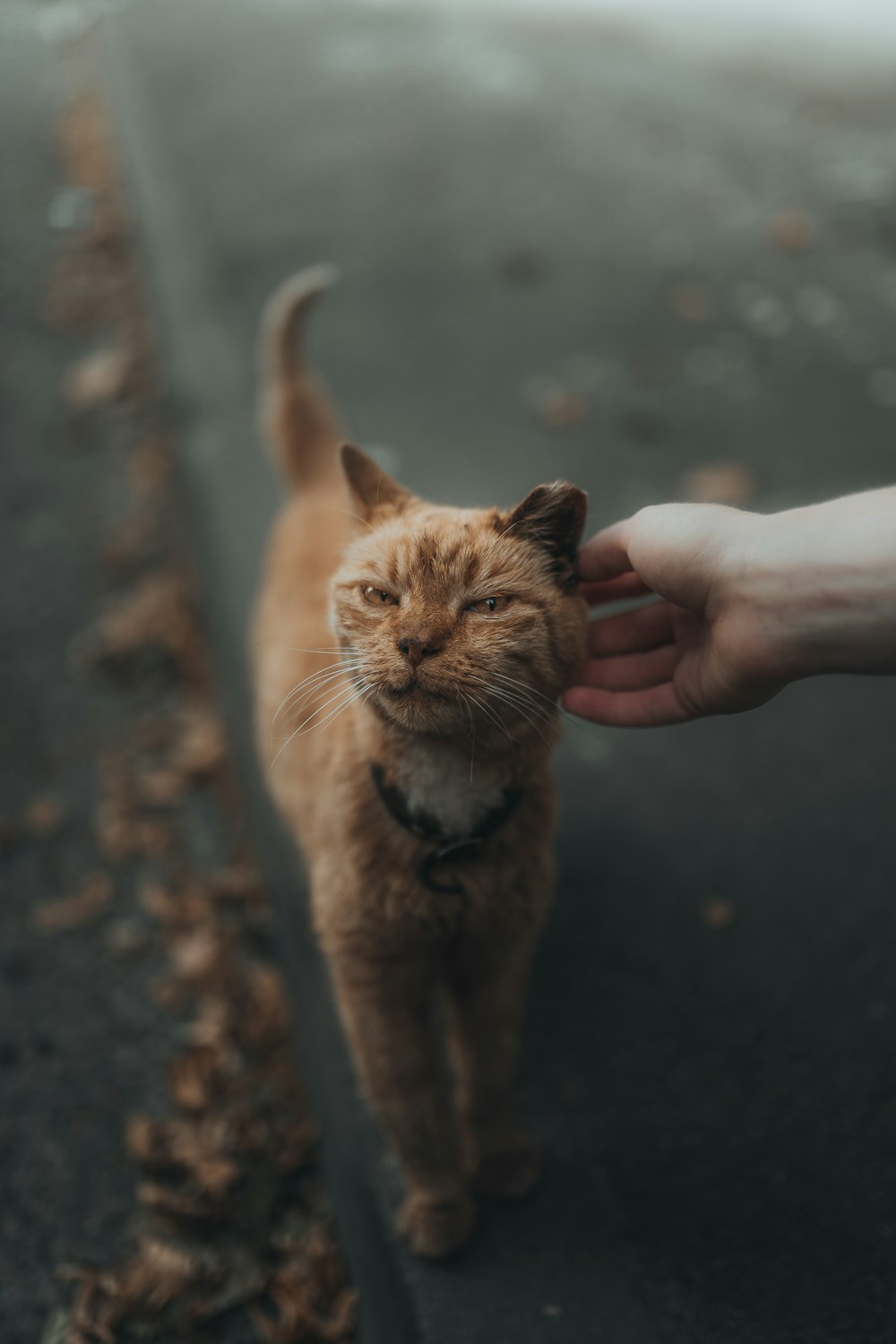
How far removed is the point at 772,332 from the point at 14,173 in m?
4.23

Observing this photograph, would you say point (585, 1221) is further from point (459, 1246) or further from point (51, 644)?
point (51, 644)

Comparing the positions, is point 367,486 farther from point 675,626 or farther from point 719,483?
point 719,483

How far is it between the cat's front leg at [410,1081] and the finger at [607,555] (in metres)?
0.56

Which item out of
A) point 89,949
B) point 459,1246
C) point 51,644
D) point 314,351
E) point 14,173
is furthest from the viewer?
point 14,173

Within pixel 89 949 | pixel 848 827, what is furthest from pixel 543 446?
pixel 89 949

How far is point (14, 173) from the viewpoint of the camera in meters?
4.50

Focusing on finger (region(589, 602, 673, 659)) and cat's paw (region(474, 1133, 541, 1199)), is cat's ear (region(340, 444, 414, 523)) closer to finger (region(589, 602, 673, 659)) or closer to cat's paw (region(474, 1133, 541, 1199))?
finger (region(589, 602, 673, 659))

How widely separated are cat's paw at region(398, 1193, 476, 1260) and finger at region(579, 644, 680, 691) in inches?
29.9

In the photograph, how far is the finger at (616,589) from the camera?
1.17m

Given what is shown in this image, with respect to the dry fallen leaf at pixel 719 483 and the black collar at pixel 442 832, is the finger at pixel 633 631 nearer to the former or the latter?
the black collar at pixel 442 832

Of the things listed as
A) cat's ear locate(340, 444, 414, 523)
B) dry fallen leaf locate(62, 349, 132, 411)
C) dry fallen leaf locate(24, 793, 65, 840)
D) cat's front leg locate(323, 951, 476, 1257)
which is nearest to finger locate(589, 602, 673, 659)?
cat's ear locate(340, 444, 414, 523)

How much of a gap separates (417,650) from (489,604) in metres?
0.11

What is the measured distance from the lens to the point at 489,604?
92 cm

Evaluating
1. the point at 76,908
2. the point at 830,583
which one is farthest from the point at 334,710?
the point at 76,908
